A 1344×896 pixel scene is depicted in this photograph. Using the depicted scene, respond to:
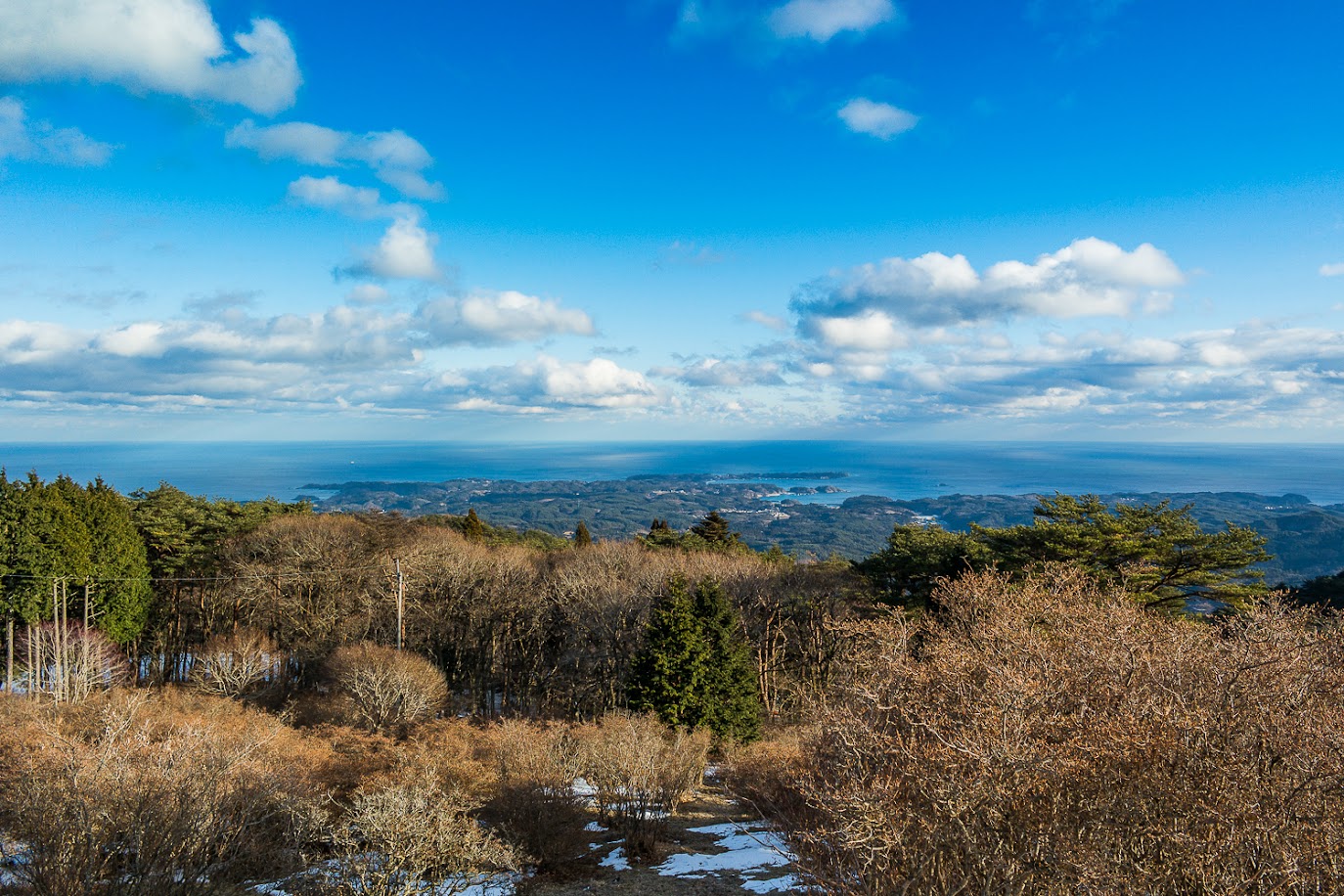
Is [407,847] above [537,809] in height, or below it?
above

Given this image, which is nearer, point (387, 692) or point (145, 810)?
point (145, 810)

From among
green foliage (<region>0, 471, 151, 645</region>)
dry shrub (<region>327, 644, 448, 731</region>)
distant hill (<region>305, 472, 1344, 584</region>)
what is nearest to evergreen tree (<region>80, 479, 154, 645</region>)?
green foliage (<region>0, 471, 151, 645</region>)

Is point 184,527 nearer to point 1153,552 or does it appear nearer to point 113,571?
point 113,571

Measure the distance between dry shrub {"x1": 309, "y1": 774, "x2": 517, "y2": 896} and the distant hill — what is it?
70017 mm

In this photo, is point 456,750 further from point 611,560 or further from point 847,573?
point 847,573

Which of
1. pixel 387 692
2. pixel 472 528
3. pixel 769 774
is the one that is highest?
pixel 472 528

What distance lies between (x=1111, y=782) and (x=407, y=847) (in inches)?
367

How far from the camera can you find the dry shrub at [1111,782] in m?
5.65

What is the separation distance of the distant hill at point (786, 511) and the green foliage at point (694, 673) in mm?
57669

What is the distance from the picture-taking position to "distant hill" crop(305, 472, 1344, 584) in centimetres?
8586

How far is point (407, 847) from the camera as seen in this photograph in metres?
10.0

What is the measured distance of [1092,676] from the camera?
7.75 metres

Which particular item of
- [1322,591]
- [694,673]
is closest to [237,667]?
[694,673]

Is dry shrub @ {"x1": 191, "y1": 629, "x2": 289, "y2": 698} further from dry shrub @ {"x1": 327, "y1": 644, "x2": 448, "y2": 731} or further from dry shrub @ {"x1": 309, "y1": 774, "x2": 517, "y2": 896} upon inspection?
dry shrub @ {"x1": 309, "y1": 774, "x2": 517, "y2": 896}
